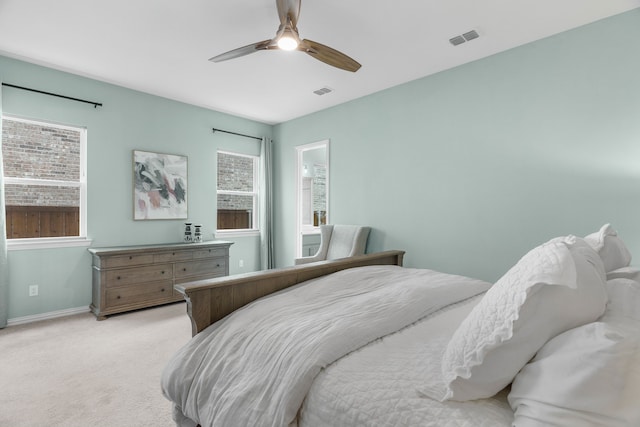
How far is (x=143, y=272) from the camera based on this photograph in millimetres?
3740

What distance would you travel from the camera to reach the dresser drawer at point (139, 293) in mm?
3537

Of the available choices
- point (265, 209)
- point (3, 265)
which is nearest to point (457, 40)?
point (265, 209)

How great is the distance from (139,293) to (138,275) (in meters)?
0.21

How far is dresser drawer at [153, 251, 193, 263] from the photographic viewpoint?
3.85m

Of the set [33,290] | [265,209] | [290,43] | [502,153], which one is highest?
[290,43]

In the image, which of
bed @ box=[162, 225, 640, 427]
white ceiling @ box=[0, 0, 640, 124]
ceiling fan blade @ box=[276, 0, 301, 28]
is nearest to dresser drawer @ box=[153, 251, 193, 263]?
white ceiling @ box=[0, 0, 640, 124]

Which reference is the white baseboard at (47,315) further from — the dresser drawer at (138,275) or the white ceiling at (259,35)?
the white ceiling at (259,35)

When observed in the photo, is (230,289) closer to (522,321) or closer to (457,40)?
(522,321)

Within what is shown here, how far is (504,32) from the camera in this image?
8.98 feet

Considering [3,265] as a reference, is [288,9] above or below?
above

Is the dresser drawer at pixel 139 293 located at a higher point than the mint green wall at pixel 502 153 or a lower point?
lower

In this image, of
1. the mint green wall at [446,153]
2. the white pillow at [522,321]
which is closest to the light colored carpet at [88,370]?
the mint green wall at [446,153]

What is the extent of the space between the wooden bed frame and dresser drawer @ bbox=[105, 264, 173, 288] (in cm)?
241

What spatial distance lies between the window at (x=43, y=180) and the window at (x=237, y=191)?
5.88 feet
